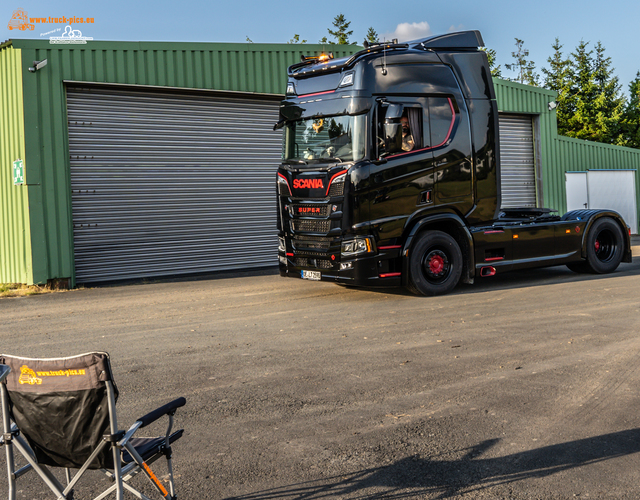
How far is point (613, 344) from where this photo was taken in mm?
6973

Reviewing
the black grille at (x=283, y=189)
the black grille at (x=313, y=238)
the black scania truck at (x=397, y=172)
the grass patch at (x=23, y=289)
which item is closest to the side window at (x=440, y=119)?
the black scania truck at (x=397, y=172)

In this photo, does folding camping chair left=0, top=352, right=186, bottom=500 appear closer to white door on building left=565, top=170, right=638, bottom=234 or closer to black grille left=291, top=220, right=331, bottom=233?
black grille left=291, top=220, right=331, bottom=233

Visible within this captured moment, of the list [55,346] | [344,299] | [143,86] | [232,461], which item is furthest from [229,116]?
[232,461]

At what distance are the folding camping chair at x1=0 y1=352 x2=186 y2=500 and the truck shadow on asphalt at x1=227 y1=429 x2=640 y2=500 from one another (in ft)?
2.71

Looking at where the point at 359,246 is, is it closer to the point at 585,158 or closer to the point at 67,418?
the point at 67,418

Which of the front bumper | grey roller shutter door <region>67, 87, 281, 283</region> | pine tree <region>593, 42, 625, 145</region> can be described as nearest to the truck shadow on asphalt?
the front bumper

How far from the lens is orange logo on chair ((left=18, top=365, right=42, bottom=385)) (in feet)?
10.1

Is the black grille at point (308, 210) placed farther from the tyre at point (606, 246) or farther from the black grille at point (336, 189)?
the tyre at point (606, 246)

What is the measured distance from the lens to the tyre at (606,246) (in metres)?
13.0

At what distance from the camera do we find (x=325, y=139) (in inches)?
413

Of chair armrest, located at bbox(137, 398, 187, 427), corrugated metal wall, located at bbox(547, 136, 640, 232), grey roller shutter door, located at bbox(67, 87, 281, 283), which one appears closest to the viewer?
chair armrest, located at bbox(137, 398, 187, 427)

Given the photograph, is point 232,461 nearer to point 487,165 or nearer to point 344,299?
point 344,299

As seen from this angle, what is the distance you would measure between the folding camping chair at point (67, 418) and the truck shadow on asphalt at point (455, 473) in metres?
0.83

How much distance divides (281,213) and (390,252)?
2.03m
